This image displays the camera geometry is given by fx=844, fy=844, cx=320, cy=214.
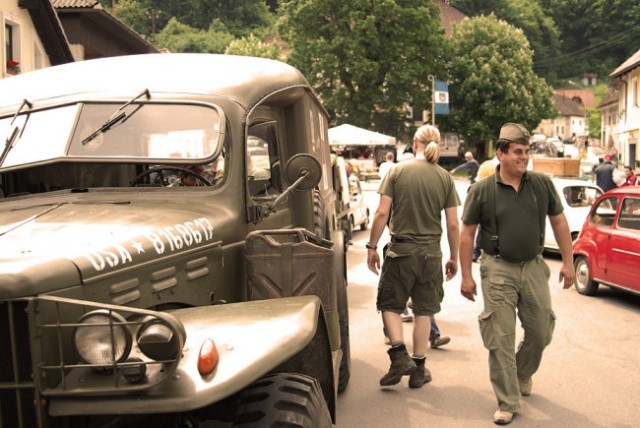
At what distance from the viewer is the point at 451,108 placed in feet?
185

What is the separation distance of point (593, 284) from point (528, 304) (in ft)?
18.8

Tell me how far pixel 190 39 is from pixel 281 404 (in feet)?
275

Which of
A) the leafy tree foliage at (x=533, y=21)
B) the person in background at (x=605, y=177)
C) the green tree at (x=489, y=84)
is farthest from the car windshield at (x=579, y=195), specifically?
the leafy tree foliage at (x=533, y=21)

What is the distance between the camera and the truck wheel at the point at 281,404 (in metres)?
3.23

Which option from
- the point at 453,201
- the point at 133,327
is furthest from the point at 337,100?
the point at 133,327

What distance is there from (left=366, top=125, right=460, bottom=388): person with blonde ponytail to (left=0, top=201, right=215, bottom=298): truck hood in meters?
2.58

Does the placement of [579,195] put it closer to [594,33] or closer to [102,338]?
[102,338]

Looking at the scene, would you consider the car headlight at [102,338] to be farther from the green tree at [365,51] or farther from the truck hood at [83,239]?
the green tree at [365,51]

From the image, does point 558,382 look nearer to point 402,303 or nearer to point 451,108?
point 402,303

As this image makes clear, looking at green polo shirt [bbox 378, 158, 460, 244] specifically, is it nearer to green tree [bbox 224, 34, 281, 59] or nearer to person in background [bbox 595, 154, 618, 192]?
person in background [bbox 595, 154, 618, 192]

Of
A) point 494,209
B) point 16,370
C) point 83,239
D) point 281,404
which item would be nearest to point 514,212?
point 494,209

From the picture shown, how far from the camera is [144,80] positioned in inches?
197

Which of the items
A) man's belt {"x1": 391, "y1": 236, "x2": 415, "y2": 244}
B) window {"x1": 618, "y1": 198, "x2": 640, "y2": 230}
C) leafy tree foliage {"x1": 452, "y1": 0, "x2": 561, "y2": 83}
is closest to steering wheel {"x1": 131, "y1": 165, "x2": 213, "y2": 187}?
man's belt {"x1": 391, "y1": 236, "x2": 415, "y2": 244}

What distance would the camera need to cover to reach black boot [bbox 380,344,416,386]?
6484 mm
